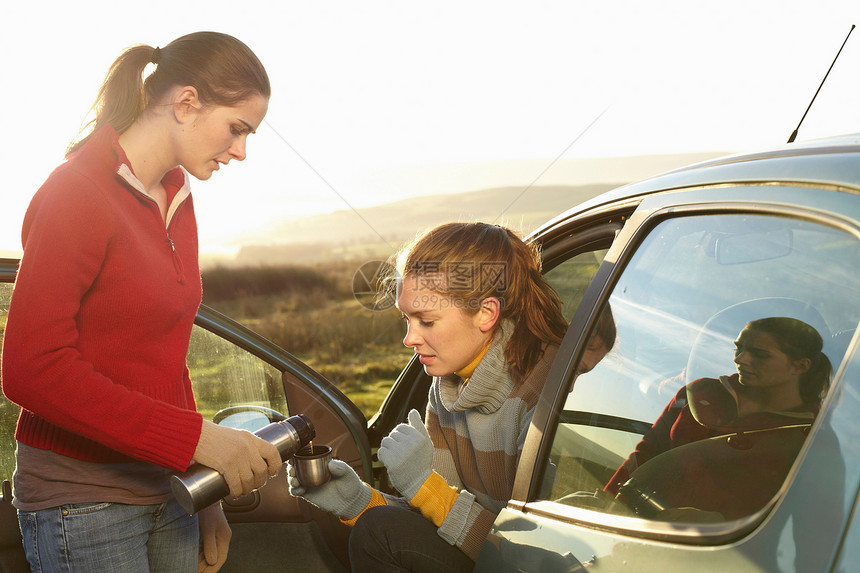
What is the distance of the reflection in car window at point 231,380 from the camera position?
2287 mm

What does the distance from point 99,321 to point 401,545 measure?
0.85 meters

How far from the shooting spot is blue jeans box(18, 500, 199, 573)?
1393 mm

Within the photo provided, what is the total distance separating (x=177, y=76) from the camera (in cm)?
151

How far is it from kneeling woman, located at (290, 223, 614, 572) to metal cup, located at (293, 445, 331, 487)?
0.14ft

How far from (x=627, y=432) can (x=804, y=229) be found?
56cm

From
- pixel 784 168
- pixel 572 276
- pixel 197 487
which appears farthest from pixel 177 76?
pixel 572 276

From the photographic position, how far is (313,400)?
7.77ft

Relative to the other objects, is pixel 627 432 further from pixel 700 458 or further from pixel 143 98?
pixel 143 98

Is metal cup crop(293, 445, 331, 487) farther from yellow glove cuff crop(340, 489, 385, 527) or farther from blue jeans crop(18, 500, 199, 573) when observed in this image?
blue jeans crop(18, 500, 199, 573)

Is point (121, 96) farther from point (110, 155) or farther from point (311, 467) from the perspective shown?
point (311, 467)

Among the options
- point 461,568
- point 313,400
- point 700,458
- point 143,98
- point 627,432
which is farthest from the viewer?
point 313,400

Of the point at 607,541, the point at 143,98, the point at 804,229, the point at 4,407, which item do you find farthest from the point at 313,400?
the point at 804,229

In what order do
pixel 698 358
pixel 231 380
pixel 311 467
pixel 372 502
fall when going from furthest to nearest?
pixel 231 380
pixel 372 502
pixel 311 467
pixel 698 358

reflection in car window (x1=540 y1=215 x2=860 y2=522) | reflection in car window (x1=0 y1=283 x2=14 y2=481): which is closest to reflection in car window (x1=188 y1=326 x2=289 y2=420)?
reflection in car window (x1=0 y1=283 x2=14 y2=481)
